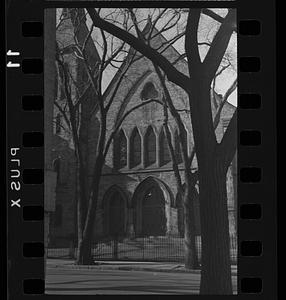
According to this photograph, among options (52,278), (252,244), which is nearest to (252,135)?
(252,244)

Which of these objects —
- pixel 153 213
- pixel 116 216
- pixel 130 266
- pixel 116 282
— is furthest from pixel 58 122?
pixel 130 266

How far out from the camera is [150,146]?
267 inches

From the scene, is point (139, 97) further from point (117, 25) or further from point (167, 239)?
point (167, 239)

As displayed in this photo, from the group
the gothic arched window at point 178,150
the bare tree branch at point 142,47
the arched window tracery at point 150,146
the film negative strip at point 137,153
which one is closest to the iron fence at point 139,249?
the film negative strip at point 137,153

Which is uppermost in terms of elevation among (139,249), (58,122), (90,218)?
(58,122)

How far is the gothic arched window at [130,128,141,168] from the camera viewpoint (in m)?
6.30

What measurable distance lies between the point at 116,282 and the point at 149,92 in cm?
241

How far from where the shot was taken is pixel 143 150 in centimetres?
668

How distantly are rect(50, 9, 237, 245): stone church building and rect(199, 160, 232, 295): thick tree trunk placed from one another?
10cm

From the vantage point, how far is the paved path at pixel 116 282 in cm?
512

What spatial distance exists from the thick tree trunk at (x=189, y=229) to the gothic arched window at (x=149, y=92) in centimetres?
119

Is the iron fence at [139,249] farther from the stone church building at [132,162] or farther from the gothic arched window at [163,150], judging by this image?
the gothic arched window at [163,150]

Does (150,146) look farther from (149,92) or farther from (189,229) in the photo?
(189,229)

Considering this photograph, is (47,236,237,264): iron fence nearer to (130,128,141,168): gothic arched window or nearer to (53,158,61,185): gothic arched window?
(53,158,61,185): gothic arched window
